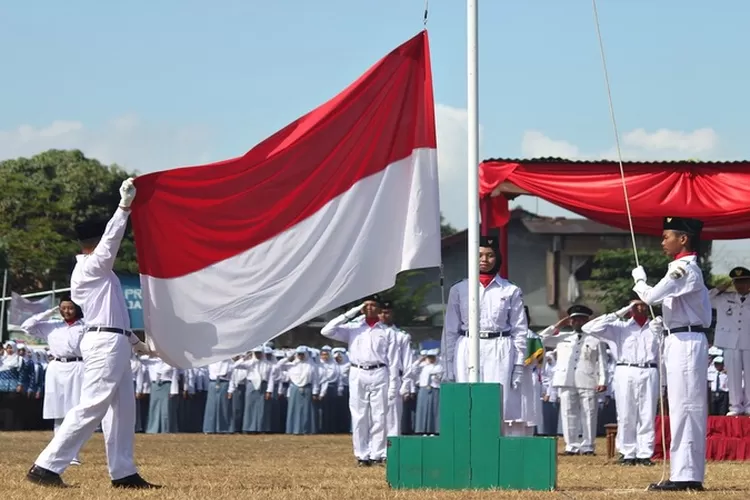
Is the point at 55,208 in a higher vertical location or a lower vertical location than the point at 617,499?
higher

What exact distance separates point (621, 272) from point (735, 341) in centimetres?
3667

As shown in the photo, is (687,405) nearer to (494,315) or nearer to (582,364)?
(494,315)

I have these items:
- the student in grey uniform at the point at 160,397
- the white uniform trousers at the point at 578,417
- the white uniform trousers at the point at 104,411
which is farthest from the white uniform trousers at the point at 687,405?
the student in grey uniform at the point at 160,397

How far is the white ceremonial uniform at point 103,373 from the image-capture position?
38.2 ft

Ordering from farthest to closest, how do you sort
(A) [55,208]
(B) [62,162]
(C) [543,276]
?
(C) [543,276] < (B) [62,162] < (A) [55,208]

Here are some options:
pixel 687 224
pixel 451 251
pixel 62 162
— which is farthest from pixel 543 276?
pixel 687 224

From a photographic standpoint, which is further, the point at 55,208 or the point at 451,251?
the point at 451,251

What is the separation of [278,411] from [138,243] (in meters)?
21.0

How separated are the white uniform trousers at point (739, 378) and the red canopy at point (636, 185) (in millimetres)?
3779

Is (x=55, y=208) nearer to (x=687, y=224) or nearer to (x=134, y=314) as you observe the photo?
(x=134, y=314)

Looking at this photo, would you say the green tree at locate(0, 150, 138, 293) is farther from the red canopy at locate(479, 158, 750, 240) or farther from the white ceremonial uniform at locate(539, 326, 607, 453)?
the red canopy at locate(479, 158, 750, 240)

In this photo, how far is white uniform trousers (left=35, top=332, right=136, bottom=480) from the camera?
11648 millimetres

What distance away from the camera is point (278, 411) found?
3225 centimetres

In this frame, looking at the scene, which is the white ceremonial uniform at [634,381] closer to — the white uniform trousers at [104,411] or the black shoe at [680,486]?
the black shoe at [680,486]
